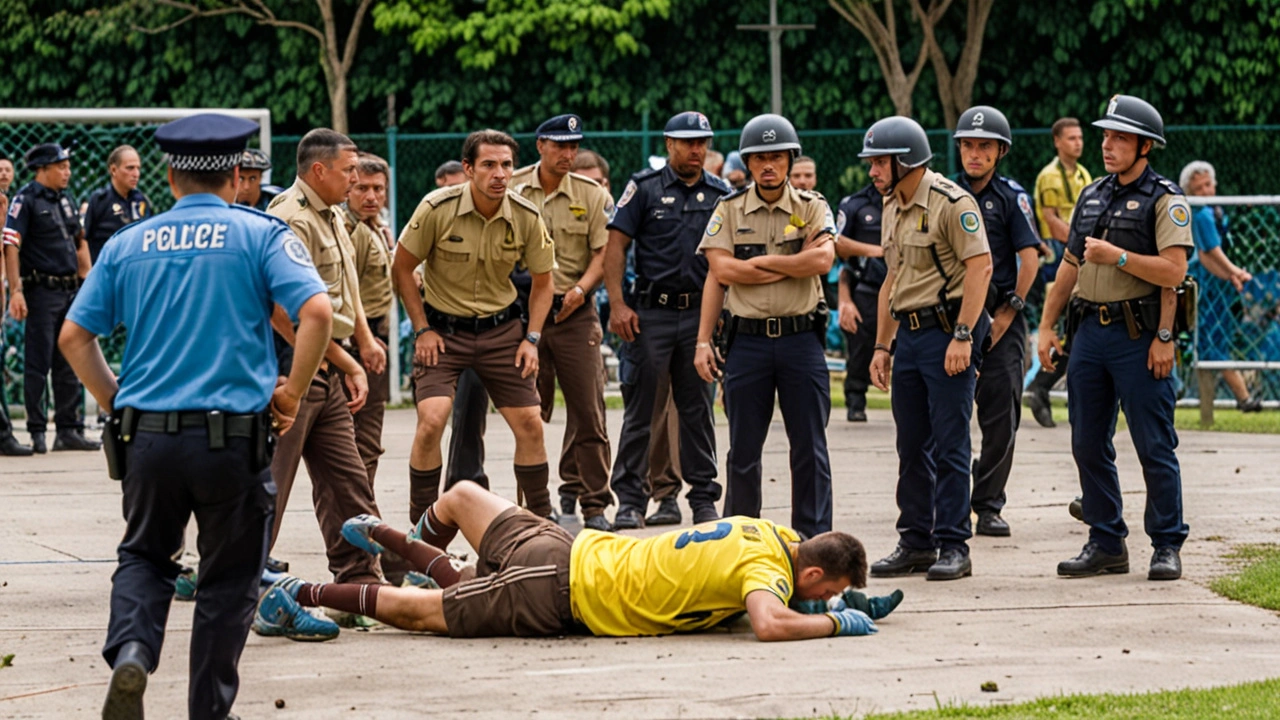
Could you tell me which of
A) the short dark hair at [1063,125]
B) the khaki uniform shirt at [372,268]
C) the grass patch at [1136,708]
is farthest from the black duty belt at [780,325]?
the short dark hair at [1063,125]

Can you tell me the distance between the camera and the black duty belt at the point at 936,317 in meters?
8.46

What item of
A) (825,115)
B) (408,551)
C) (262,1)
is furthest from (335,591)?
(262,1)

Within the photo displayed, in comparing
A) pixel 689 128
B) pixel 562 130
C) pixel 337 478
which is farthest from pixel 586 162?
pixel 337 478

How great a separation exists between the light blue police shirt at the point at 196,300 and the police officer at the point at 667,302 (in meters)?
4.66

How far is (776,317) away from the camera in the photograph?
880 cm

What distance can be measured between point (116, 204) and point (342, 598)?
720 centimetres

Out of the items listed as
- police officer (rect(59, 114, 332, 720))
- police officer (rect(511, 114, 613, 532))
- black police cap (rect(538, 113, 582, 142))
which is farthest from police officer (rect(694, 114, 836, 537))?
police officer (rect(59, 114, 332, 720))

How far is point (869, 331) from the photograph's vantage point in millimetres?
14703

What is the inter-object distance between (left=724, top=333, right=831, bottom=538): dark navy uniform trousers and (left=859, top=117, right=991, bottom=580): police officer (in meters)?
0.39

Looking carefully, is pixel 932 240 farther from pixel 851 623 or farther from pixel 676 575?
pixel 676 575

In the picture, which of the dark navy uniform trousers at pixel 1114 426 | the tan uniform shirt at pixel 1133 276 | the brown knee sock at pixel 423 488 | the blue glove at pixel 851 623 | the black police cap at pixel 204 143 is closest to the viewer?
the black police cap at pixel 204 143

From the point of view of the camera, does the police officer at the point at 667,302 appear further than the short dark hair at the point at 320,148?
Yes

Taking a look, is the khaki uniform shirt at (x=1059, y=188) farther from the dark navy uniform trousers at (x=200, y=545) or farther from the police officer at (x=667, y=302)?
the dark navy uniform trousers at (x=200, y=545)

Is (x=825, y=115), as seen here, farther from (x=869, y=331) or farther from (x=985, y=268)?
(x=985, y=268)
